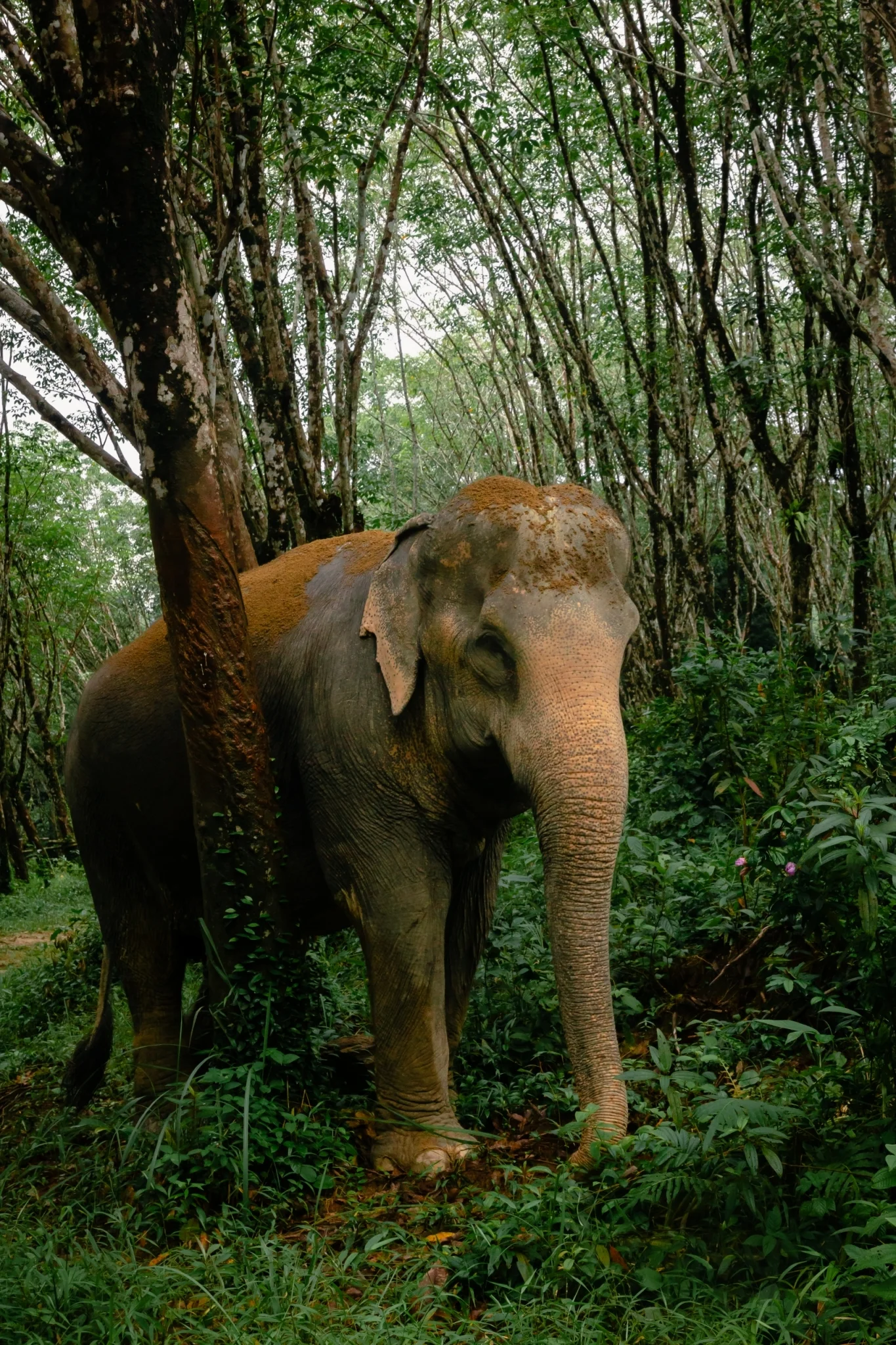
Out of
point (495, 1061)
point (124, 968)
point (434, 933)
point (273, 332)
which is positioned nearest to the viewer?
point (434, 933)

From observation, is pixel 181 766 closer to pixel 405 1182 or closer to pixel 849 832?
pixel 405 1182

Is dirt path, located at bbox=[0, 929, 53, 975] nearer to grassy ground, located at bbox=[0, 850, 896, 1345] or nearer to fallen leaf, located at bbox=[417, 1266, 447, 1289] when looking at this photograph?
grassy ground, located at bbox=[0, 850, 896, 1345]

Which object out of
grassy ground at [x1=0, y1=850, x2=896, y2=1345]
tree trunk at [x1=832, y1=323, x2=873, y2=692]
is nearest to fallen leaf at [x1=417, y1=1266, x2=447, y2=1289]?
grassy ground at [x1=0, y1=850, x2=896, y2=1345]

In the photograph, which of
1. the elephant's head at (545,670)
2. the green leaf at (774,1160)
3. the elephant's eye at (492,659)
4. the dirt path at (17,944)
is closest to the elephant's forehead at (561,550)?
the elephant's head at (545,670)

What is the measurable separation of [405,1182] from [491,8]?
29.2 ft

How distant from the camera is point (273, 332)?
682 centimetres

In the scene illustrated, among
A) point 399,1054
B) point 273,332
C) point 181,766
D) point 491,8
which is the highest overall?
point 491,8

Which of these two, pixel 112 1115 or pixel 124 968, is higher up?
pixel 124 968

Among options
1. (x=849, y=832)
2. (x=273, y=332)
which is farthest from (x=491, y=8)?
(x=849, y=832)

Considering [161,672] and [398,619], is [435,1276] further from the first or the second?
[161,672]

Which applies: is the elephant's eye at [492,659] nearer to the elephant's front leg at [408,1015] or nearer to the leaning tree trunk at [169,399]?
the elephant's front leg at [408,1015]

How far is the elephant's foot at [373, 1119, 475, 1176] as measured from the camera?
384 centimetres

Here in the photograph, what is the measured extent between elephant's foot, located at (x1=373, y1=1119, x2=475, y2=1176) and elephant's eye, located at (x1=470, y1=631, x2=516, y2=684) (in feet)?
4.80

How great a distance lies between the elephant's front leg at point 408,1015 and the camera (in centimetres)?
394
